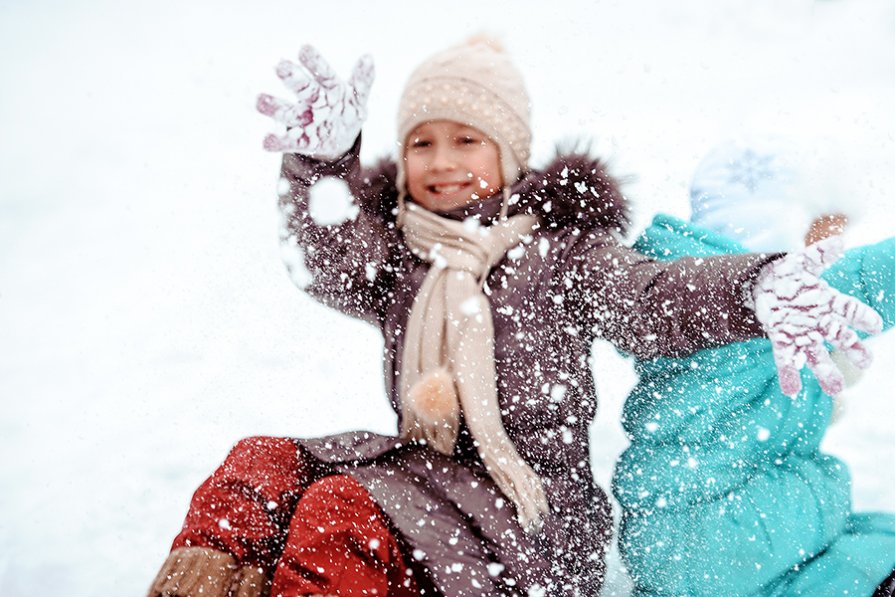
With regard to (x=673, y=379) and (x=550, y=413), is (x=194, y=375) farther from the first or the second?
(x=673, y=379)

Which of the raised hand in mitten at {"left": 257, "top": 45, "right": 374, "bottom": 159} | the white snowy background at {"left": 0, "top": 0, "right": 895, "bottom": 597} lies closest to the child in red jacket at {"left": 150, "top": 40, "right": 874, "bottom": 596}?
→ the raised hand in mitten at {"left": 257, "top": 45, "right": 374, "bottom": 159}

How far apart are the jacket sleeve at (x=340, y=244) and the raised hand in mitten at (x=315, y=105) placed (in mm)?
59

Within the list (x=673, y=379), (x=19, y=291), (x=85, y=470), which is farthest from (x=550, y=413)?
(x=19, y=291)

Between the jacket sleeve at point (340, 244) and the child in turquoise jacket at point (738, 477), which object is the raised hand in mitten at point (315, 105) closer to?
the jacket sleeve at point (340, 244)

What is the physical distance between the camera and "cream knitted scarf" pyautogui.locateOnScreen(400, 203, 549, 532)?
1.31m

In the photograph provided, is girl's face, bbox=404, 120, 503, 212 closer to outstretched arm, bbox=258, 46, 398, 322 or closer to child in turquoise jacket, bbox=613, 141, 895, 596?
outstretched arm, bbox=258, 46, 398, 322

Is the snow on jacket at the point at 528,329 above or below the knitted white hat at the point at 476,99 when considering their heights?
below

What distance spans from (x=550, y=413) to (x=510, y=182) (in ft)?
1.30

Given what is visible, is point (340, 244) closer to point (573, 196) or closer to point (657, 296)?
point (573, 196)

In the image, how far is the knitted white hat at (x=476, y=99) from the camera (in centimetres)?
141

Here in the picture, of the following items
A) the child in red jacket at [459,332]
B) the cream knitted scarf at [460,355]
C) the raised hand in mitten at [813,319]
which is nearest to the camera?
the raised hand in mitten at [813,319]

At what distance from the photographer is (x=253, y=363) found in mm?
2125

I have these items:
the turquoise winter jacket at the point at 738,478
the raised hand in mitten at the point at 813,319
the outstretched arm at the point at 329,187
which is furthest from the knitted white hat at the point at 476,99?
the raised hand in mitten at the point at 813,319

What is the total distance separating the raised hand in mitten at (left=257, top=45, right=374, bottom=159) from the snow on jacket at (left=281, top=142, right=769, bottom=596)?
0.20ft
